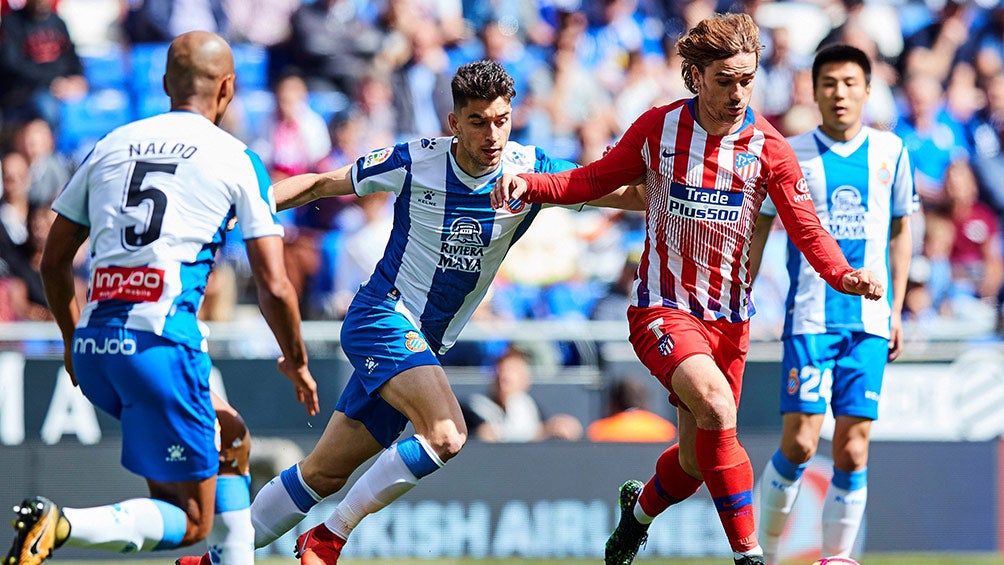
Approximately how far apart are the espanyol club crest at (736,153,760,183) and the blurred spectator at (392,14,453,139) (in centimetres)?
740

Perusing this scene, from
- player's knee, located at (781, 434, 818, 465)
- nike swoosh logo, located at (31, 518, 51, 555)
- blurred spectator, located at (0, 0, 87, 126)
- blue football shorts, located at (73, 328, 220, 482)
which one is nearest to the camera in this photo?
nike swoosh logo, located at (31, 518, 51, 555)

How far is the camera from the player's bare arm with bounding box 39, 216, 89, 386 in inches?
197

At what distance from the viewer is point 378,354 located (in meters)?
6.05

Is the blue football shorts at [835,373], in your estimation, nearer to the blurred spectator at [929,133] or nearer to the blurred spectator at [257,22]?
the blurred spectator at [929,133]

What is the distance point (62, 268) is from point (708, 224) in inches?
108

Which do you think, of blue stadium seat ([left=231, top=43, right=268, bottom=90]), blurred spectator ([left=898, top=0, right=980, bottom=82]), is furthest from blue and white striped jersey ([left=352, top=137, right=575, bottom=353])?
blurred spectator ([left=898, top=0, right=980, bottom=82])

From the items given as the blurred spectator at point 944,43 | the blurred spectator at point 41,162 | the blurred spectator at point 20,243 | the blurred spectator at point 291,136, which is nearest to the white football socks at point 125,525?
the blurred spectator at point 20,243

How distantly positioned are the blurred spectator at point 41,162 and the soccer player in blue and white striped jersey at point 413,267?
636cm

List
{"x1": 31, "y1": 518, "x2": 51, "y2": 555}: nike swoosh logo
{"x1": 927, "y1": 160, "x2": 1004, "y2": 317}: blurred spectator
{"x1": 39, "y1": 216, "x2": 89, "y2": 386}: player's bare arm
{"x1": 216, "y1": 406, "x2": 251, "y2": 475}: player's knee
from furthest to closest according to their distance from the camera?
{"x1": 927, "y1": 160, "x2": 1004, "y2": 317}: blurred spectator
{"x1": 216, "y1": 406, "x2": 251, "y2": 475}: player's knee
{"x1": 39, "y1": 216, "x2": 89, "y2": 386}: player's bare arm
{"x1": 31, "y1": 518, "x2": 51, "y2": 555}: nike swoosh logo

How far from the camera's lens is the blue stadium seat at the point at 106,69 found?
13.2 m

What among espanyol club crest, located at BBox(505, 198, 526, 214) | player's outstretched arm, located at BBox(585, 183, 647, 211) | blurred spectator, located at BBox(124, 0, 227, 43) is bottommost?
espanyol club crest, located at BBox(505, 198, 526, 214)

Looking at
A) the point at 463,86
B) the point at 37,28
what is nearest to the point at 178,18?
the point at 37,28

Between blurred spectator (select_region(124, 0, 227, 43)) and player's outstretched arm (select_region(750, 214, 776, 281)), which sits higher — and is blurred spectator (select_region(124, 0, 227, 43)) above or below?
above

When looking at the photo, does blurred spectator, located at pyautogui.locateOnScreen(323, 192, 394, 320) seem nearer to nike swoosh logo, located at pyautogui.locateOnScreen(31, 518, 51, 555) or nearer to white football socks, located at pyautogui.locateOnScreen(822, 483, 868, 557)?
A: white football socks, located at pyautogui.locateOnScreen(822, 483, 868, 557)
